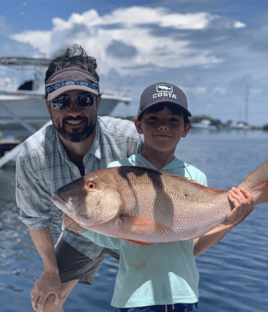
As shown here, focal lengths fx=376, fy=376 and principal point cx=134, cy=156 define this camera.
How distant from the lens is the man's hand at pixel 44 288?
3.57m

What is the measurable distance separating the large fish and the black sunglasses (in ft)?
3.24

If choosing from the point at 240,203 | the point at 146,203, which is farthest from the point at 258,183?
the point at 146,203

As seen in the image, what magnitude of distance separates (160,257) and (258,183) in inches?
29.5

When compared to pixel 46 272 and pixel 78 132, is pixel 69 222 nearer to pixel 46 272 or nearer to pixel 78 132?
pixel 78 132

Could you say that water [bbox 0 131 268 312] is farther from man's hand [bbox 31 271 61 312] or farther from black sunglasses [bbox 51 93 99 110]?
black sunglasses [bbox 51 93 99 110]

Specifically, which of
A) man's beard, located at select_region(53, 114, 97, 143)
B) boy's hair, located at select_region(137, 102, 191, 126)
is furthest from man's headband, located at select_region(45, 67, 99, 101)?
boy's hair, located at select_region(137, 102, 191, 126)

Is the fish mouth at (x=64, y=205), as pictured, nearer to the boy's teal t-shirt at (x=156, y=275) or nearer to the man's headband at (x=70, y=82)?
the boy's teal t-shirt at (x=156, y=275)

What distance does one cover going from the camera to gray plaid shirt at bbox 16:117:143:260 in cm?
341

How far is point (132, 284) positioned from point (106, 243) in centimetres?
33

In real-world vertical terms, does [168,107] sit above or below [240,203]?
above

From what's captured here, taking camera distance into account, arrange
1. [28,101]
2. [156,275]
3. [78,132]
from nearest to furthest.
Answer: [156,275] < [78,132] < [28,101]

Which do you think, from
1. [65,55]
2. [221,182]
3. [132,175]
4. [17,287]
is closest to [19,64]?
[221,182]

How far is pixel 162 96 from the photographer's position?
234 centimetres

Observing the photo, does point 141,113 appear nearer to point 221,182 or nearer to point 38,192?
point 38,192
